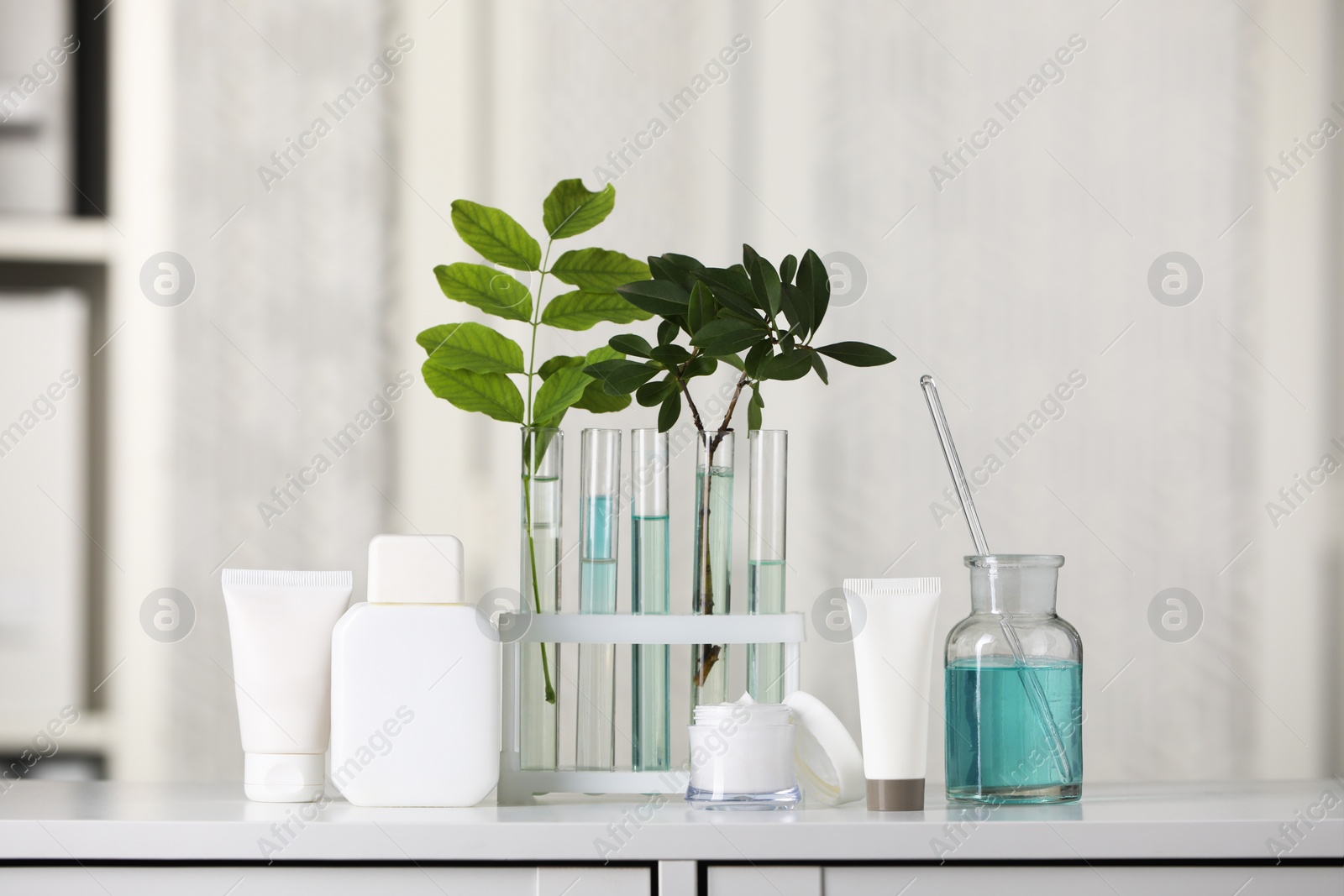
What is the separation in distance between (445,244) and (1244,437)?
2.32 feet

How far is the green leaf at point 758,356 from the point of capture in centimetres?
76

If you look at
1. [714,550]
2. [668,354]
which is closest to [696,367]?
[668,354]

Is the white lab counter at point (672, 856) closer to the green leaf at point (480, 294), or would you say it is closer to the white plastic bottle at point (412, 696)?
the white plastic bottle at point (412, 696)

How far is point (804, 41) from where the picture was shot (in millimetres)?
982

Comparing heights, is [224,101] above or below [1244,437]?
above

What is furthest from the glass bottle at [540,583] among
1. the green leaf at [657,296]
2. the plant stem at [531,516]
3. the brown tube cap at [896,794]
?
the brown tube cap at [896,794]

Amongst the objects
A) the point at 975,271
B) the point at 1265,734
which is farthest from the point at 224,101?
the point at 1265,734

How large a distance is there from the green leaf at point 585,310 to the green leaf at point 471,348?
0.04 m

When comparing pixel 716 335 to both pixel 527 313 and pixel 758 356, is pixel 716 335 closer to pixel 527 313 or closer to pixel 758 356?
pixel 758 356

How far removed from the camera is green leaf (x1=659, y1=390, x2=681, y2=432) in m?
0.79

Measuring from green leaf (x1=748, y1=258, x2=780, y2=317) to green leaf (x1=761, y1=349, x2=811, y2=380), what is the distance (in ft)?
0.10

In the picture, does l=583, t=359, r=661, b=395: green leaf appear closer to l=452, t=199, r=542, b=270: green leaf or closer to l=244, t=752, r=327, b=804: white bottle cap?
l=452, t=199, r=542, b=270: green leaf

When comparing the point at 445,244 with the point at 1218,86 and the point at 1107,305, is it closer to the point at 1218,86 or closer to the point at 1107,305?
the point at 1107,305

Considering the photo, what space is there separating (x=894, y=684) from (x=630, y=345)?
0.93 feet
